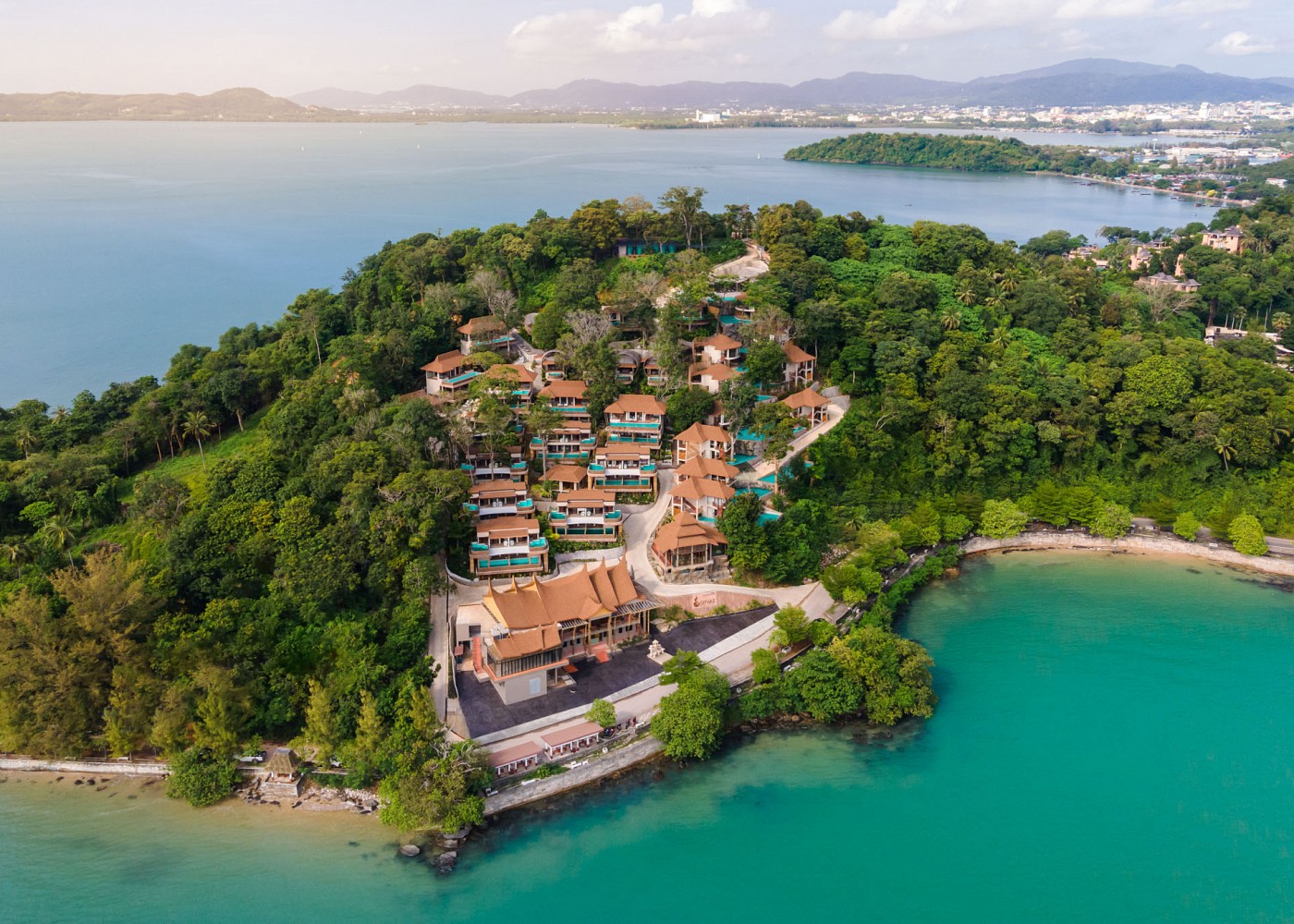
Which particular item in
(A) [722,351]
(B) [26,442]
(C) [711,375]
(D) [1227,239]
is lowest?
(B) [26,442]

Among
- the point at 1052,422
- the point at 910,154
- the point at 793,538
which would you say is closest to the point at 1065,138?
the point at 910,154

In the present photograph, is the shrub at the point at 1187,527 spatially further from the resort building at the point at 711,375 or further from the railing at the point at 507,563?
the railing at the point at 507,563

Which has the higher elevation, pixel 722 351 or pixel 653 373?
pixel 722 351

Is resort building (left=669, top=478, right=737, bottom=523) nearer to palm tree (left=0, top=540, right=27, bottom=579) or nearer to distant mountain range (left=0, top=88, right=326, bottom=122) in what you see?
palm tree (left=0, top=540, right=27, bottom=579)

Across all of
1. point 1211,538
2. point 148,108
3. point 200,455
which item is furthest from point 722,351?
point 148,108

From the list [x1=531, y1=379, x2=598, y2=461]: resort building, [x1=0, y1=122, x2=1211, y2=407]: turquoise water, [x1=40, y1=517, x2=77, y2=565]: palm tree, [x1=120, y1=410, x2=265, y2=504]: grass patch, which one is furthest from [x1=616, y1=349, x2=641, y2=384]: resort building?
[x1=0, y1=122, x2=1211, y2=407]: turquoise water

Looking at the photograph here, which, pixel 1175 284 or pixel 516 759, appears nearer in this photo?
pixel 516 759

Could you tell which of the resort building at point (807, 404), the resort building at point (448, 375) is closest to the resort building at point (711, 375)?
the resort building at point (807, 404)

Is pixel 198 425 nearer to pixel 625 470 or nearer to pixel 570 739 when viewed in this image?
pixel 625 470
